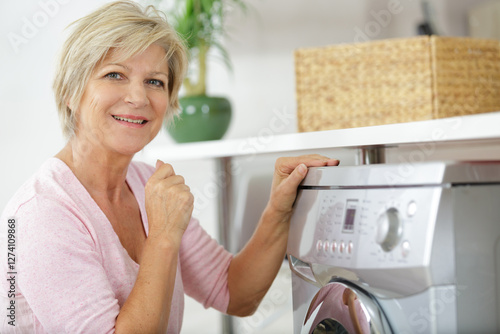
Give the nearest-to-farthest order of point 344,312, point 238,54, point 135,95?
1. point 344,312
2. point 135,95
3. point 238,54

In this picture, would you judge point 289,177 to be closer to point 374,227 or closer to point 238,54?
point 374,227

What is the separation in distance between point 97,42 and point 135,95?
119 millimetres

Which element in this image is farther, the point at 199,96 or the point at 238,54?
the point at 238,54

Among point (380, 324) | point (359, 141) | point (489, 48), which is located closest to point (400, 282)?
point (380, 324)

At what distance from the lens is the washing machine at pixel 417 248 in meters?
0.72

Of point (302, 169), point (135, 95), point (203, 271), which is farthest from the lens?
point (203, 271)

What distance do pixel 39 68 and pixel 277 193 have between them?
1168 mm

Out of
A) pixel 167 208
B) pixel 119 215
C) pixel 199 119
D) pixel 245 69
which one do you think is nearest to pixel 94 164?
pixel 119 215

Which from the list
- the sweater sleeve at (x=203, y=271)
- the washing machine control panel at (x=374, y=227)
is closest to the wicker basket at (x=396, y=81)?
the sweater sleeve at (x=203, y=271)

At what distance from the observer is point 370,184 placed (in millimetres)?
810

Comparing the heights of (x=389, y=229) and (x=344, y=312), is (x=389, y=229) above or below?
above

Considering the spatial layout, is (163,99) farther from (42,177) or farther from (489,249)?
(489,249)

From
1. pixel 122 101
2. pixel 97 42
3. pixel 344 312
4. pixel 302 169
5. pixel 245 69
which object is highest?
pixel 245 69

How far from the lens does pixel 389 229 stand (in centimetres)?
76
